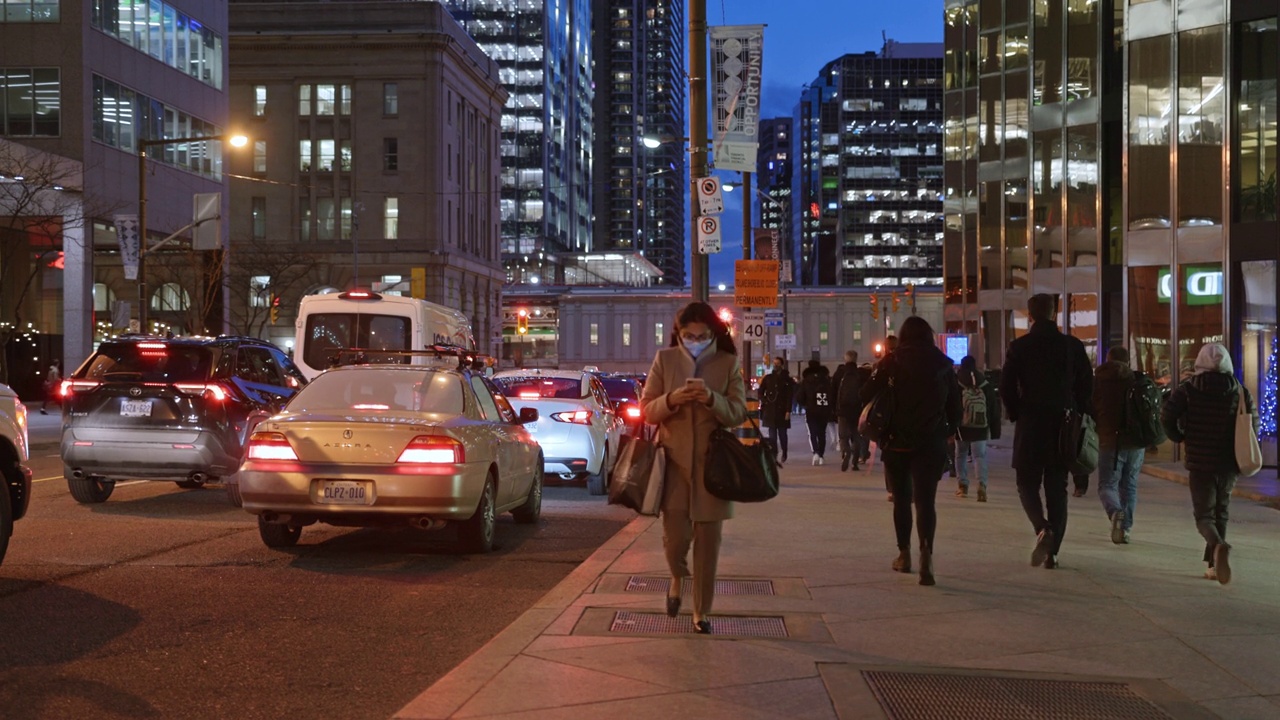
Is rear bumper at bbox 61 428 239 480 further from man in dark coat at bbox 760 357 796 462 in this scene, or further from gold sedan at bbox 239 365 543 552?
man in dark coat at bbox 760 357 796 462

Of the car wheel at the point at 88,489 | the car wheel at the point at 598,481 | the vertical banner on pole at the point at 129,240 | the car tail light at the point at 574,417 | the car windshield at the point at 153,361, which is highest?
the vertical banner on pole at the point at 129,240

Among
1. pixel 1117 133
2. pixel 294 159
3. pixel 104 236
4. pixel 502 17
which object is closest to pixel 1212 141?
pixel 1117 133

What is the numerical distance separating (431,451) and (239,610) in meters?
2.37

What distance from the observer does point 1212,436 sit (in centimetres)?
926

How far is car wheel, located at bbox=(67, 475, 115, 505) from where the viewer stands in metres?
13.6

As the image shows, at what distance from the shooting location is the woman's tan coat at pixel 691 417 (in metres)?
6.91

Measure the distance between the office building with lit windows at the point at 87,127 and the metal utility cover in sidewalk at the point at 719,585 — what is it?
29281mm

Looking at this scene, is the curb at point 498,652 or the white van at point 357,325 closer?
the curb at point 498,652

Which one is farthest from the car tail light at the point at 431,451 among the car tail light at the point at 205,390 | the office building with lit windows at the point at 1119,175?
the office building with lit windows at the point at 1119,175

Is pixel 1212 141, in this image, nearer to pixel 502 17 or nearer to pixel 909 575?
pixel 909 575

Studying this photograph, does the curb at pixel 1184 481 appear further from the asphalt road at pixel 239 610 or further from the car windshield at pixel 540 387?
the asphalt road at pixel 239 610

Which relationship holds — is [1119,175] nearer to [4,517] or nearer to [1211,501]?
[1211,501]

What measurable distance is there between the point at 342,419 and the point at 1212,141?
1921 centimetres

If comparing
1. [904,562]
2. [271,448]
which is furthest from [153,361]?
[904,562]
